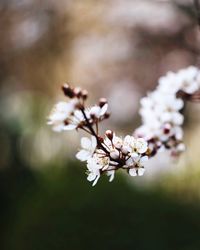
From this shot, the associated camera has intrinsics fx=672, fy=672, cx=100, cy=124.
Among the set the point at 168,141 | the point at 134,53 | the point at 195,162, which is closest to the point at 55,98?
the point at 134,53

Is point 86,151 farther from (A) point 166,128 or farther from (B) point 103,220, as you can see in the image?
(B) point 103,220

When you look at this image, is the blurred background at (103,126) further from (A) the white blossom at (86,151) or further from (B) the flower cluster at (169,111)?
(A) the white blossom at (86,151)

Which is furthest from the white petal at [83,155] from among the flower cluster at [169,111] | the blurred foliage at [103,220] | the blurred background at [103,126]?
the blurred foliage at [103,220]

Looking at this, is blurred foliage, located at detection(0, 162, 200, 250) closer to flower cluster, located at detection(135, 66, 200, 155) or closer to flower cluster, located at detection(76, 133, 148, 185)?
flower cluster, located at detection(135, 66, 200, 155)

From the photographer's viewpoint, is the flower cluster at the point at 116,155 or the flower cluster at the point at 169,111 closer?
the flower cluster at the point at 116,155

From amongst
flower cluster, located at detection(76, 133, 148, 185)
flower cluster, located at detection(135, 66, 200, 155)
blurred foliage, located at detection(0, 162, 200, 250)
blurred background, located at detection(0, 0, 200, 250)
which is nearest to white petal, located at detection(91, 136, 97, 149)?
flower cluster, located at detection(76, 133, 148, 185)

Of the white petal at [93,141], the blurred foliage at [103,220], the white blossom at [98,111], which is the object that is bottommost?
the white petal at [93,141]
